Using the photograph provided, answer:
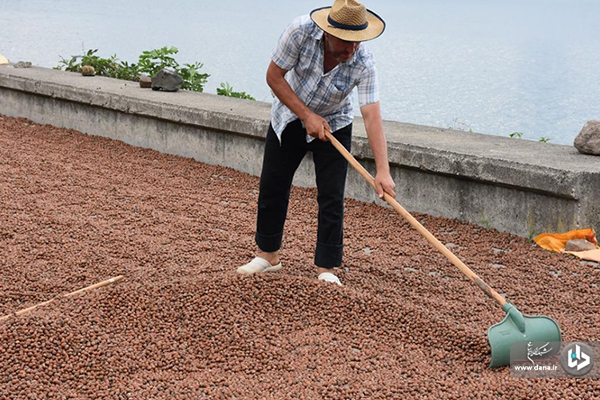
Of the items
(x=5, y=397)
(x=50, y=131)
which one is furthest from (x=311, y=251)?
(x=50, y=131)

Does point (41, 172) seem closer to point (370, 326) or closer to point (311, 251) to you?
point (311, 251)

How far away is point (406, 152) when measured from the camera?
4801 mm

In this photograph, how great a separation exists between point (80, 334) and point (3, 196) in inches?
94.5

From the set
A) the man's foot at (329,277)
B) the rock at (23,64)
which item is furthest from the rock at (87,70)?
the man's foot at (329,277)

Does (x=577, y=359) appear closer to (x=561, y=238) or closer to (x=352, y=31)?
(x=561, y=238)

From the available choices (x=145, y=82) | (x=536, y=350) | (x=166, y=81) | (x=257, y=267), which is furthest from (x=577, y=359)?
(x=145, y=82)

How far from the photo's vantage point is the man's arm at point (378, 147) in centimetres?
334

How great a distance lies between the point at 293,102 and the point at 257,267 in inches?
33.6

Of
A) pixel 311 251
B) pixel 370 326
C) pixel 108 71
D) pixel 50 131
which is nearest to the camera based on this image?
pixel 370 326

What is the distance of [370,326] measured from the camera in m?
3.19

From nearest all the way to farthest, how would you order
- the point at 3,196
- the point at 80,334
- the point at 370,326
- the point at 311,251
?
the point at 80,334 < the point at 370,326 < the point at 311,251 < the point at 3,196

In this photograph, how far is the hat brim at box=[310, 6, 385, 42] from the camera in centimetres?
308

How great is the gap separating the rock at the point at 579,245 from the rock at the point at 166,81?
418 cm

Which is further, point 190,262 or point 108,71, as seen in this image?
point 108,71
